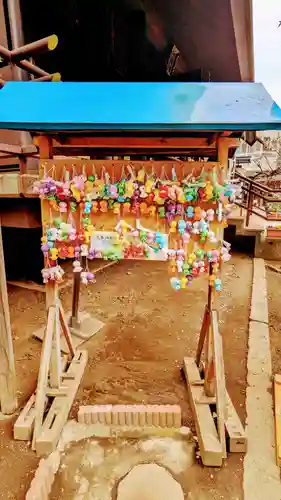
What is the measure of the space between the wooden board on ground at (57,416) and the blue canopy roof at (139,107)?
7.49 feet

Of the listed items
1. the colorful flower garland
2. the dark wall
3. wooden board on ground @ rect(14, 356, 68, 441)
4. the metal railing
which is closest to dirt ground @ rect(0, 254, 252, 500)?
wooden board on ground @ rect(14, 356, 68, 441)

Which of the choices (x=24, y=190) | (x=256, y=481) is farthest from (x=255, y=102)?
(x=256, y=481)

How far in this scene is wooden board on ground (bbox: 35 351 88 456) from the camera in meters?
2.43

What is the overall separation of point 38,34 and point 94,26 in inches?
42.4

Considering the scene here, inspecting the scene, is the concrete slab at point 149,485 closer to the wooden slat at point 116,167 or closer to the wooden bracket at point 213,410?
the wooden bracket at point 213,410

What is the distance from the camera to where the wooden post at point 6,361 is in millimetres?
2688

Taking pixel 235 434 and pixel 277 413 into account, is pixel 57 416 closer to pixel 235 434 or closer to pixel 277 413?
pixel 235 434

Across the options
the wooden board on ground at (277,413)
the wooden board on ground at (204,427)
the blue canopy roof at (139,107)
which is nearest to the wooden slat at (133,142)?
the blue canopy roof at (139,107)

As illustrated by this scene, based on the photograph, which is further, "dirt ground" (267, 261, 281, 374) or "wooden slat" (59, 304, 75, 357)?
"dirt ground" (267, 261, 281, 374)

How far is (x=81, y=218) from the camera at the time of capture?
97.9 inches

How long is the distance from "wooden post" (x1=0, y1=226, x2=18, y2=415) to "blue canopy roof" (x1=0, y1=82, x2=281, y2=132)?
4.04ft

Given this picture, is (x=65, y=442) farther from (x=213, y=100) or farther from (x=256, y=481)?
(x=213, y=100)

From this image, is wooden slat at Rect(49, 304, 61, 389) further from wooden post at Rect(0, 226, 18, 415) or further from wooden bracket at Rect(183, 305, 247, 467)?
wooden bracket at Rect(183, 305, 247, 467)

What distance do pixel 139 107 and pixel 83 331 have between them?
10.8 ft
